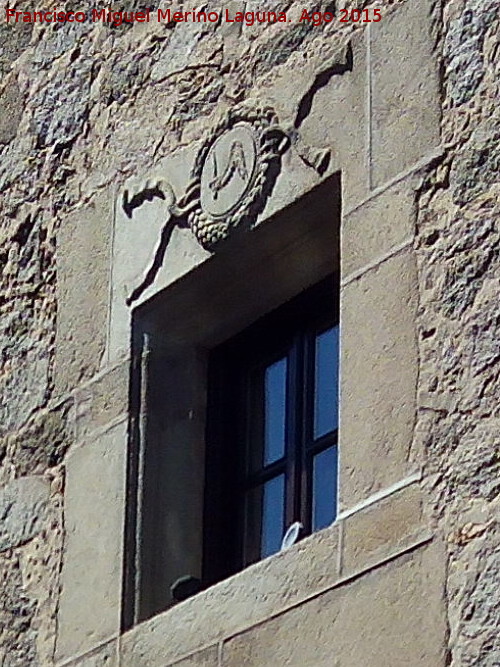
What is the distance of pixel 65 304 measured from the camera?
18.1 feet

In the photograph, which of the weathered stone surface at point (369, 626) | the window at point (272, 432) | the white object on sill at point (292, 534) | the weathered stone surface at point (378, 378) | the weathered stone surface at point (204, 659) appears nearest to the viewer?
the weathered stone surface at point (369, 626)

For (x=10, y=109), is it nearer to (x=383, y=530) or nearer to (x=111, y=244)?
(x=111, y=244)

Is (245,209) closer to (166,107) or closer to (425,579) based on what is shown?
(166,107)

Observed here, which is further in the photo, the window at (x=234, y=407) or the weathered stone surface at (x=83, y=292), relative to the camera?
the weathered stone surface at (x=83, y=292)

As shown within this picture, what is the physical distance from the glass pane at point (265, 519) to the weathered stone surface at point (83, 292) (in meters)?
0.48

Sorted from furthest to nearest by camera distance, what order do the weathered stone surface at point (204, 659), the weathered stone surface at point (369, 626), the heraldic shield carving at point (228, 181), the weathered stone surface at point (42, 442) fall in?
1. the weathered stone surface at point (42, 442)
2. the heraldic shield carving at point (228, 181)
3. the weathered stone surface at point (204, 659)
4. the weathered stone surface at point (369, 626)

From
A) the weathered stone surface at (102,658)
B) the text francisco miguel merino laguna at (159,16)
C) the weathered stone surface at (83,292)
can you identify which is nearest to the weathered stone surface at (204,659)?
the weathered stone surface at (102,658)

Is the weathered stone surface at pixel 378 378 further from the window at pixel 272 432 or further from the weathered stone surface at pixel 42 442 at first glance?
the weathered stone surface at pixel 42 442

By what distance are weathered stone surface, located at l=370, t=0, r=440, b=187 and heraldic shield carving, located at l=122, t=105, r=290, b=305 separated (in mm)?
257

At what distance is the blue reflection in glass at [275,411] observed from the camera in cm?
507

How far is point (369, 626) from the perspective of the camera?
4.39 m

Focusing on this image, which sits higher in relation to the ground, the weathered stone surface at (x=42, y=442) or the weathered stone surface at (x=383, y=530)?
the weathered stone surface at (x=42, y=442)

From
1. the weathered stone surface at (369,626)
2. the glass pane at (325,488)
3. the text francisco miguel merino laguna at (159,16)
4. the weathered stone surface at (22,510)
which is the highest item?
the text francisco miguel merino laguna at (159,16)

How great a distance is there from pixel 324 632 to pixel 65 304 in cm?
129
